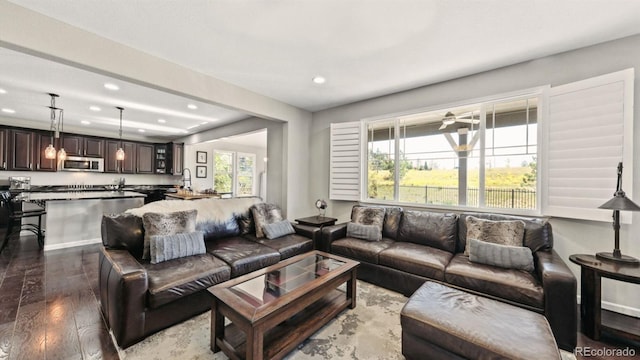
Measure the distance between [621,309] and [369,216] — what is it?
2595mm

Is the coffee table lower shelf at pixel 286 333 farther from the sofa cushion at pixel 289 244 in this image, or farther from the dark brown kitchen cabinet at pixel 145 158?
the dark brown kitchen cabinet at pixel 145 158

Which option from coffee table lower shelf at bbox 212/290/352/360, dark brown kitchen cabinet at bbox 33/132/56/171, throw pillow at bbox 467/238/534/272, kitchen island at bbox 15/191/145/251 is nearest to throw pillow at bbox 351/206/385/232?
throw pillow at bbox 467/238/534/272

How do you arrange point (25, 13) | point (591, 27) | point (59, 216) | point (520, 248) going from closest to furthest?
point (25, 13) → point (591, 27) → point (520, 248) → point (59, 216)

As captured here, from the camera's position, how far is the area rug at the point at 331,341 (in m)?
1.77

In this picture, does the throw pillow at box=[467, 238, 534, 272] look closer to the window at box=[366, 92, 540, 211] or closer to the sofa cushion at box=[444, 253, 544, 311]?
the sofa cushion at box=[444, 253, 544, 311]

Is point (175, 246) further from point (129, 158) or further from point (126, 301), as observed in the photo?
point (129, 158)

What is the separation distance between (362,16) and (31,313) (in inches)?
157

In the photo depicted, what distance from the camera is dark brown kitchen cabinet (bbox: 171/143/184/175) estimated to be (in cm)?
746

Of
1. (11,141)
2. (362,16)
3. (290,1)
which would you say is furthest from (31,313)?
(11,141)

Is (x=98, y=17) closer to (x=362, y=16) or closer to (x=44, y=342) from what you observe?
(x=362, y=16)

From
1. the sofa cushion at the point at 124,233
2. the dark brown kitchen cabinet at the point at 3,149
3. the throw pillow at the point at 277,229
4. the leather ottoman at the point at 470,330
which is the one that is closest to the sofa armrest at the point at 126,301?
the sofa cushion at the point at 124,233

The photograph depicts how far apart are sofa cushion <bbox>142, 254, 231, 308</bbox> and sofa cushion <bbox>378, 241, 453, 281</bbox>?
178 centimetres

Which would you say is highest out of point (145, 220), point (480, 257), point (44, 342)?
point (145, 220)

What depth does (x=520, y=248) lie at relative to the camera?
2.38m
